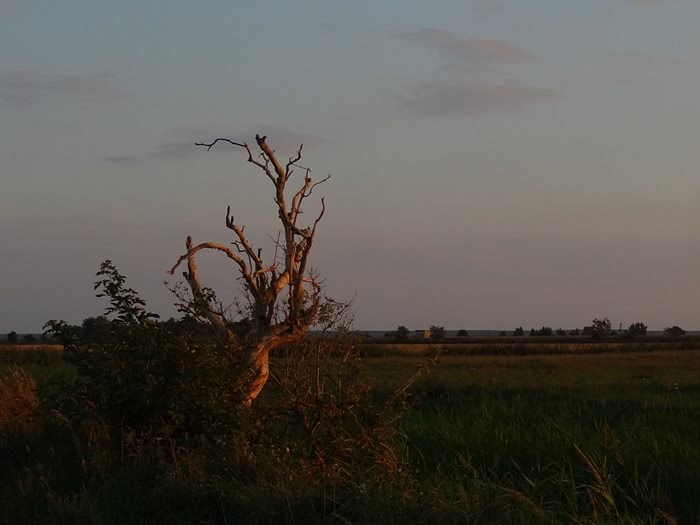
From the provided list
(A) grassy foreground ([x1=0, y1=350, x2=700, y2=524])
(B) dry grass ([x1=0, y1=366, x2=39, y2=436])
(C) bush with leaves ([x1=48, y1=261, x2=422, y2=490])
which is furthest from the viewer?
(B) dry grass ([x1=0, y1=366, x2=39, y2=436])

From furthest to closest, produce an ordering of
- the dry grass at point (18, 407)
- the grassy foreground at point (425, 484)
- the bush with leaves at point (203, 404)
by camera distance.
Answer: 1. the dry grass at point (18, 407)
2. the bush with leaves at point (203, 404)
3. the grassy foreground at point (425, 484)

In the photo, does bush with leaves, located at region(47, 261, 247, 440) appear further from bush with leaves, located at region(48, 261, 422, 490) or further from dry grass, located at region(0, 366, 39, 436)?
dry grass, located at region(0, 366, 39, 436)

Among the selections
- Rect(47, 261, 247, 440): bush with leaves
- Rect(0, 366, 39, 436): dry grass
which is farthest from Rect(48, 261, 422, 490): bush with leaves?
Rect(0, 366, 39, 436): dry grass

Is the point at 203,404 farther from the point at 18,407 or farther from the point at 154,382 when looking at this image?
the point at 18,407

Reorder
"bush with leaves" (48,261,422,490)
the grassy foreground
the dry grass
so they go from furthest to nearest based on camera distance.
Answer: the dry grass → "bush with leaves" (48,261,422,490) → the grassy foreground

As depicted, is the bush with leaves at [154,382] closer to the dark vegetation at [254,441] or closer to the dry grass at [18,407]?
the dark vegetation at [254,441]

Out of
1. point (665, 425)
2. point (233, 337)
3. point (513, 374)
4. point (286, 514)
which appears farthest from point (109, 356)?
point (513, 374)

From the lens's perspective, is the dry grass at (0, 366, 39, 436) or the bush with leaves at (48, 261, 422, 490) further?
the dry grass at (0, 366, 39, 436)

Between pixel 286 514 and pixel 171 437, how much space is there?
329cm

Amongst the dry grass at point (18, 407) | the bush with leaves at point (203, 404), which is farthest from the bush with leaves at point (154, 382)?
the dry grass at point (18, 407)

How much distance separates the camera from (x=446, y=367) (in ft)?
145

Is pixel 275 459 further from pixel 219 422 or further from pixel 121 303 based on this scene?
pixel 121 303

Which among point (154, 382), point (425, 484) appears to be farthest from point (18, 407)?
point (425, 484)

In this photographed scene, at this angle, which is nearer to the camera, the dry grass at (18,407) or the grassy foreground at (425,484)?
the grassy foreground at (425,484)
